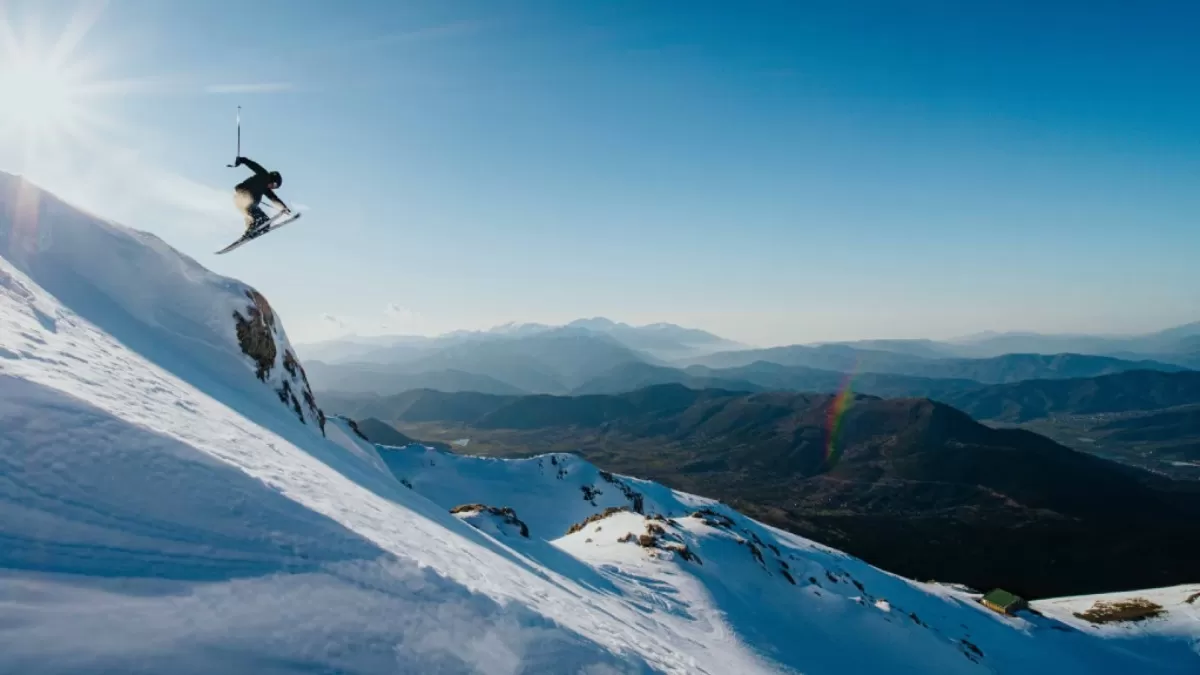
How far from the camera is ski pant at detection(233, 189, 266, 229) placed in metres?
21.6

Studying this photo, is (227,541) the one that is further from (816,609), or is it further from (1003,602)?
(1003,602)

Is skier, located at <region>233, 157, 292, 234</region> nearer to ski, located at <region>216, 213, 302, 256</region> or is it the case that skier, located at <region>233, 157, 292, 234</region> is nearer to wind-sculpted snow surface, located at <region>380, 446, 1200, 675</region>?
ski, located at <region>216, 213, 302, 256</region>

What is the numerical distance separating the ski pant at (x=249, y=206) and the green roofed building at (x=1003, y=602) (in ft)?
265

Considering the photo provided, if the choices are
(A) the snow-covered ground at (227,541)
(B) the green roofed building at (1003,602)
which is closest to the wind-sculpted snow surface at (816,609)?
(A) the snow-covered ground at (227,541)

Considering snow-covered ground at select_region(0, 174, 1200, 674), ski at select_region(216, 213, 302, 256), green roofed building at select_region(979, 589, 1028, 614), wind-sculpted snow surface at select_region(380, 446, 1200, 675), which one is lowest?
green roofed building at select_region(979, 589, 1028, 614)

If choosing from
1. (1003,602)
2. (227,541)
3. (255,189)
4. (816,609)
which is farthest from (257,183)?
(1003,602)

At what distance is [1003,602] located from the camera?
65250mm

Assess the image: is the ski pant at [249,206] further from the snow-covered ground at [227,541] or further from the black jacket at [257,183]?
the snow-covered ground at [227,541]

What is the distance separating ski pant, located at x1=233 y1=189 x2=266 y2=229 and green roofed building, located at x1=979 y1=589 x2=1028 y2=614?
80.7m

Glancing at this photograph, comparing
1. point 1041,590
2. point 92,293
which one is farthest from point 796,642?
point 1041,590

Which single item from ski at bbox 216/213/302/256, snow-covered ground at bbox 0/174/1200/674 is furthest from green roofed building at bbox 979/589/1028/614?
ski at bbox 216/213/302/256

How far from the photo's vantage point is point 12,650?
5.21 metres

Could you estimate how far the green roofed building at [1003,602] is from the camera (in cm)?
6262

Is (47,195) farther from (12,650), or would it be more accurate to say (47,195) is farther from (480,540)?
(12,650)
